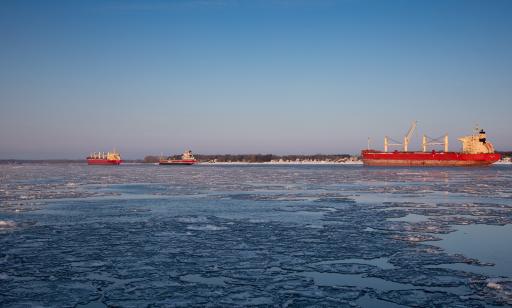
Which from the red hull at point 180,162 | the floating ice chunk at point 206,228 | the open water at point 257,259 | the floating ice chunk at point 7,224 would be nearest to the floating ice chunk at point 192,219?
the open water at point 257,259

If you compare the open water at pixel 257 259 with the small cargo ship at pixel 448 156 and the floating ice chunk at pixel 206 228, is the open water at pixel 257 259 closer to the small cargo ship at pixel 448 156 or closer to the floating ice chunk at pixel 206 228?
the floating ice chunk at pixel 206 228

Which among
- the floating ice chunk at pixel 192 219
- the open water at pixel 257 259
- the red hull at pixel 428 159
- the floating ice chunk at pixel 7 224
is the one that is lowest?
the open water at pixel 257 259

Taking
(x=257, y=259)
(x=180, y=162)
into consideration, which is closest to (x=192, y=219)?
(x=257, y=259)

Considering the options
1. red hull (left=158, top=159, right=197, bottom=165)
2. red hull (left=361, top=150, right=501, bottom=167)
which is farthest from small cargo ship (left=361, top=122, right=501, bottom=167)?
red hull (left=158, top=159, right=197, bottom=165)

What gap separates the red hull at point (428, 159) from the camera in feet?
263

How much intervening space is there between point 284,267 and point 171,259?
1.88 meters

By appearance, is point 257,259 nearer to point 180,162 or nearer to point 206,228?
point 206,228

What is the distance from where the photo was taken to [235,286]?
226 inches

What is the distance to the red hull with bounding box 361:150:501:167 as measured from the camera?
80312 mm

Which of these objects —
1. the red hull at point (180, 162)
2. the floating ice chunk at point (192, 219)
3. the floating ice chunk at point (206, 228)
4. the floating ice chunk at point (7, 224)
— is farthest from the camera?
the red hull at point (180, 162)

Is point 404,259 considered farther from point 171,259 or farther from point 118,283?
point 118,283

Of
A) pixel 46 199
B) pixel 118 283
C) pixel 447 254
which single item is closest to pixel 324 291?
pixel 118 283

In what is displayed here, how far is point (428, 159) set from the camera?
273 feet

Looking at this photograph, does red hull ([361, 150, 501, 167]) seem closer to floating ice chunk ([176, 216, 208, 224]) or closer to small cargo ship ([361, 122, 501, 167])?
small cargo ship ([361, 122, 501, 167])
